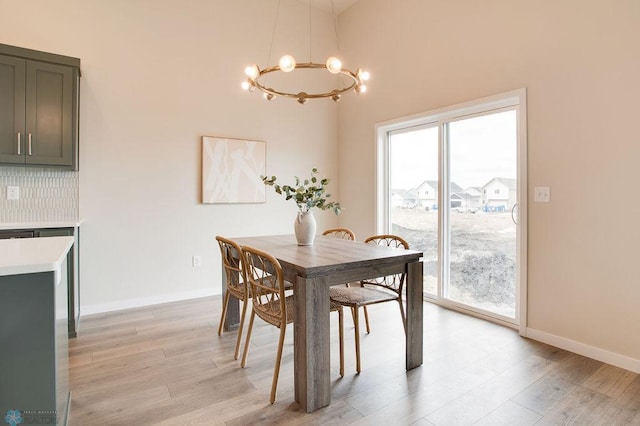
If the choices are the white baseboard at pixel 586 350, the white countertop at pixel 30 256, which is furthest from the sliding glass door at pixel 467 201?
the white countertop at pixel 30 256

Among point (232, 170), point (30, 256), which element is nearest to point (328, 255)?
point (30, 256)

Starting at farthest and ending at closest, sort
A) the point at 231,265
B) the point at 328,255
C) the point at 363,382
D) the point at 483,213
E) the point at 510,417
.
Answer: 1. the point at 483,213
2. the point at 231,265
3. the point at 328,255
4. the point at 363,382
5. the point at 510,417

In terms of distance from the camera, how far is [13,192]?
319 cm

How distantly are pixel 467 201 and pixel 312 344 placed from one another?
2.39 metres

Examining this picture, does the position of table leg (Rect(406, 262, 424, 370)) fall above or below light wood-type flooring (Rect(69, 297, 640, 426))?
above

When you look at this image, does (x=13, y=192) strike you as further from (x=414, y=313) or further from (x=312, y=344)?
(x=414, y=313)

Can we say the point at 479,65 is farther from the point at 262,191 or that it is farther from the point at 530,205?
the point at 262,191

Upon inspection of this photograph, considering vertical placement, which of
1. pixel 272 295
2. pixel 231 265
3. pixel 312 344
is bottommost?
pixel 312 344

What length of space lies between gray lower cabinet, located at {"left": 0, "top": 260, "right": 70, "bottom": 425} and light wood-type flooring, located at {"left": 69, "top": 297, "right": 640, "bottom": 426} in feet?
2.15

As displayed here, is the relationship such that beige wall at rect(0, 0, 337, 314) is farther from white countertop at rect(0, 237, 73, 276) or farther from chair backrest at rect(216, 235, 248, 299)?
white countertop at rect(0, 237, 73, 276)

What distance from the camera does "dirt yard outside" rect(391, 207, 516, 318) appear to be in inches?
128

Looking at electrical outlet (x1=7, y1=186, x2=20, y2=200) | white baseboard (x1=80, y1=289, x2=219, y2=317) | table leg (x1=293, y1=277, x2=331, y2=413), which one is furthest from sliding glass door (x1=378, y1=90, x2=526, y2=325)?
electrical outlet (x1=7, y1=186, x2=20, y2=200)

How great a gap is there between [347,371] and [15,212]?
3.21 meters

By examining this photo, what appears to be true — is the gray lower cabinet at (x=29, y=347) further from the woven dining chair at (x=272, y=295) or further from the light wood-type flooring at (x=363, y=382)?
the woven dining chair at (x=272, y=295)
